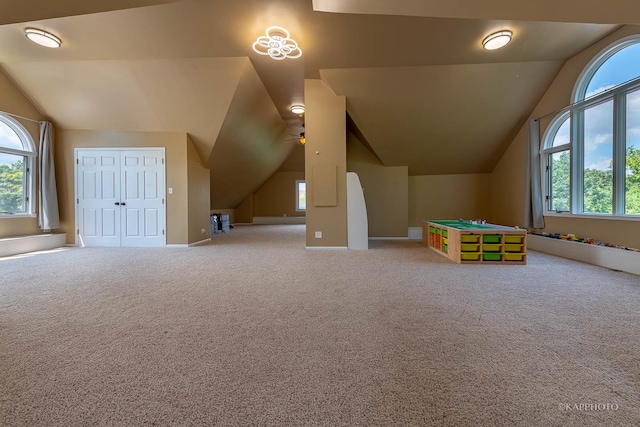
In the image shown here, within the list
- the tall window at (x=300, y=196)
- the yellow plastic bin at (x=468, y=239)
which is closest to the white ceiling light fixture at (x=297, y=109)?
the yellow plastic bin at (x=468, y=239)

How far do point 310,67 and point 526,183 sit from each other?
4772 mm

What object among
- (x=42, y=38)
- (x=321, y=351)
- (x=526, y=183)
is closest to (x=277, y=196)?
(x=42, y=38)

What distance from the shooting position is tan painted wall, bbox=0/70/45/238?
16.8 feet

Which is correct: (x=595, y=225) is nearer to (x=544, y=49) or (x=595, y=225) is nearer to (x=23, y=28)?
(x=544, y=49)

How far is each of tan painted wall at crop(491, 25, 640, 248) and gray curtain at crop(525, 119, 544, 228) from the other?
144 millimetres

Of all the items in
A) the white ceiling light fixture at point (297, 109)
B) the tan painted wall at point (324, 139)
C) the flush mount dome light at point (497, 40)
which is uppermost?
the white ceiling light fixture at point (297, 109)

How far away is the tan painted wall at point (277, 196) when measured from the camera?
1235 centimetres

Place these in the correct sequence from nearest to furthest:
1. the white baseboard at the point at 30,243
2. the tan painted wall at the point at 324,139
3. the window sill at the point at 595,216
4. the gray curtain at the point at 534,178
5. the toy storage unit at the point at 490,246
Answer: the window sill at the point at 595,216 → the toy storage unit at the point at 490,246 → the white baseboard at the point at 30,243 → the gray curtain at the point at 534,178 → the tan painted wall at the point at 324,139

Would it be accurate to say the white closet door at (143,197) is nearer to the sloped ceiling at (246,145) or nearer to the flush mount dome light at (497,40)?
the sloped ceiling at (246,145)

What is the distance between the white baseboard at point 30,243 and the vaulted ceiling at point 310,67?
2.47 metres

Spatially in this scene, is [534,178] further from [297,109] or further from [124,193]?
[124,193]

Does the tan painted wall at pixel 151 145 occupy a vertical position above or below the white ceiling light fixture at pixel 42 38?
below

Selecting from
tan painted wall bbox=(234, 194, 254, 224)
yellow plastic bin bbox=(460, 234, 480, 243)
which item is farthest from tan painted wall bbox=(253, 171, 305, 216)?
yellow plastic bin bbox=(460, 234, 480, 243)

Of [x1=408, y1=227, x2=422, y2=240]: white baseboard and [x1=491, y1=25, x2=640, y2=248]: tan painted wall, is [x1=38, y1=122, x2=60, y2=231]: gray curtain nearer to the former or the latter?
[x1=408, y1=227, x2=422, y2=240]: white baseboard
